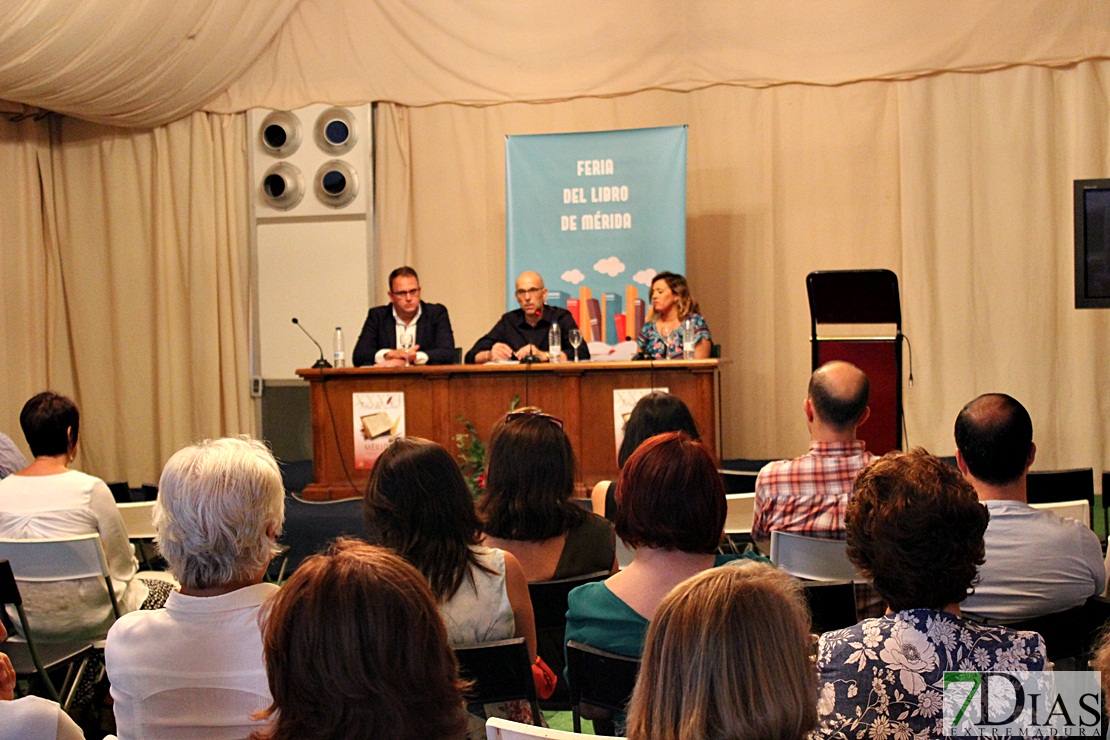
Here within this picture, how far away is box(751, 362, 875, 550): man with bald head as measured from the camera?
304cm

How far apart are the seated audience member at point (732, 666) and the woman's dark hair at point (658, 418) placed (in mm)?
2251

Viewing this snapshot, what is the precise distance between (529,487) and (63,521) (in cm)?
159

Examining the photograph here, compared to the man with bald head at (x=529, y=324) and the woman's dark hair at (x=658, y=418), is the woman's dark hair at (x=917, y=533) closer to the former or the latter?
the woman's dark hair at (x=658, y=418)

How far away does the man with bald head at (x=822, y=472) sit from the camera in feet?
9.96

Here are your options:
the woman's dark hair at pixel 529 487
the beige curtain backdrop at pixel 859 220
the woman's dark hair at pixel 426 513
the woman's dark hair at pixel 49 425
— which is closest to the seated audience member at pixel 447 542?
the woman's dark hair at pixel 426 513

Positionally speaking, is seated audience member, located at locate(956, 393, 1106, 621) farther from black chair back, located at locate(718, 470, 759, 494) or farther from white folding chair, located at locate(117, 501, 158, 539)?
white folding chair, located at locate(117, 501, 158, 539)

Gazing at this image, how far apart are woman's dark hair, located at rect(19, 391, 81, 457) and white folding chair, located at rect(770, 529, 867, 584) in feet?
7.36

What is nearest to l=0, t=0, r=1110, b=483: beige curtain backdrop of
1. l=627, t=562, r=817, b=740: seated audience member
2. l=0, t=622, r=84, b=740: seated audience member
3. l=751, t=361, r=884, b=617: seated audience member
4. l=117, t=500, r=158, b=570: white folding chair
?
l=117, t=500, r=158, b=570: white folding chair

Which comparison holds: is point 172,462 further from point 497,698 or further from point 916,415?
point 916,415

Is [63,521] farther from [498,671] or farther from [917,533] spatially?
[917,533]

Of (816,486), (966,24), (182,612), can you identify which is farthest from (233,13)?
(182,612)

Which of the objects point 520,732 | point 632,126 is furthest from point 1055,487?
point 632,126

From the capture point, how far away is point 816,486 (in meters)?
3.05

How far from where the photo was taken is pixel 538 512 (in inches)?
109
